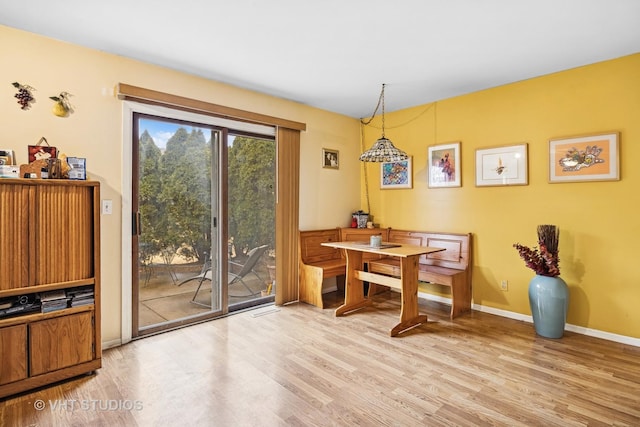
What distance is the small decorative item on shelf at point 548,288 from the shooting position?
3.06 meters

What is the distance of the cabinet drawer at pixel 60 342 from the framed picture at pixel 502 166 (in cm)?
408

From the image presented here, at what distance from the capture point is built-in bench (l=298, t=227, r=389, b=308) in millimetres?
4105

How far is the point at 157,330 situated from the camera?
10.7 feet

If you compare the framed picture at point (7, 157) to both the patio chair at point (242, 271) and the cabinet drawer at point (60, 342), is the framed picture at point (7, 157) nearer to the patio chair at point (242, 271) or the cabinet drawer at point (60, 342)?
the cabinet drawer at point (60, 342)

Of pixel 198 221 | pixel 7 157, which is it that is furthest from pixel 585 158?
pixel 7 157

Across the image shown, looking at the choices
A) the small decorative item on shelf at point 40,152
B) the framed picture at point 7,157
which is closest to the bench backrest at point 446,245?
the small decorative item on shelf at point 40,152

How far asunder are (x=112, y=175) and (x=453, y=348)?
3371 mm

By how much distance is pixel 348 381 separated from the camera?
2359mm

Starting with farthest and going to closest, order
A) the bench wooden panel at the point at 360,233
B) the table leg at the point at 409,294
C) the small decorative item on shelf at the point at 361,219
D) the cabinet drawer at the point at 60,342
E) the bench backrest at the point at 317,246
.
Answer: the small decorative item on shelf at the point at 361,219 → the bench wooden panel at the point at 360,233 → the bench backrest at the point at 317,246 → the table leg at the point at 409,294 → the cabinet drawer at the point at 60,342

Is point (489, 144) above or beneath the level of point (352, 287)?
above

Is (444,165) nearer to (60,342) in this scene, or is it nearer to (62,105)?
(62,105)

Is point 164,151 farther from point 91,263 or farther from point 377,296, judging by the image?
point 377,296

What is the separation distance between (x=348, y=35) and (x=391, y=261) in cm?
274

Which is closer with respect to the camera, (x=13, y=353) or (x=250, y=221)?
(x=13, y=353)
